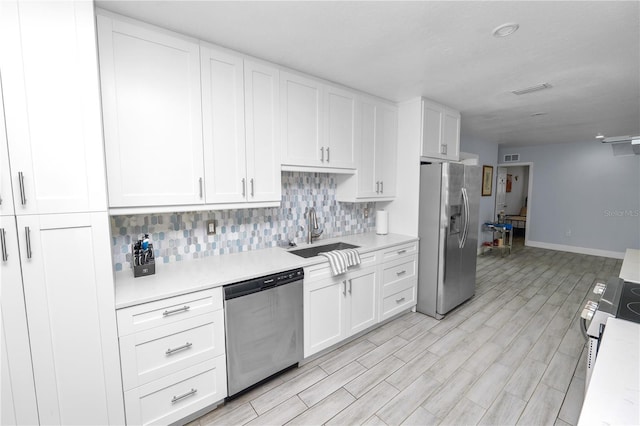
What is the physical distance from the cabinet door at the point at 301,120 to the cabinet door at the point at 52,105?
4.13ft

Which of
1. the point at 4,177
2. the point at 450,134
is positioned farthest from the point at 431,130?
the point at 4,177

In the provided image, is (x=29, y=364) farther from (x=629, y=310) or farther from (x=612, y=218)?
(x=612, y=218)

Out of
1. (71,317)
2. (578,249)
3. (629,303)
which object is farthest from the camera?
(578,249)

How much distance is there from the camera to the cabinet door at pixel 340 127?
2662 mm

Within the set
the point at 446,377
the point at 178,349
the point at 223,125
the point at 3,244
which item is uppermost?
the point at 223,125

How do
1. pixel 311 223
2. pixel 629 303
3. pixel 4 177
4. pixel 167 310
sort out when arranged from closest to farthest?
pixel 4 177, pixel 629 303, pixel 167 310, pixel 311 223

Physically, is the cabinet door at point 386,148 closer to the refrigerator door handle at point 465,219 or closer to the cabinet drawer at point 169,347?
the refrigerator door handle at point 465,219

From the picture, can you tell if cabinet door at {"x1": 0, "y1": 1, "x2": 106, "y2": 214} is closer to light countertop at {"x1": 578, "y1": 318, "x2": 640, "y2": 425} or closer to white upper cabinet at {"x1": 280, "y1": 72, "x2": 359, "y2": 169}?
white upper cabinet at {"x1": 280, "y1": 72, "x2": 359, "y2": 169}

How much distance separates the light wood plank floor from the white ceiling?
245cm

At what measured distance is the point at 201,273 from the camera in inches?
76.6

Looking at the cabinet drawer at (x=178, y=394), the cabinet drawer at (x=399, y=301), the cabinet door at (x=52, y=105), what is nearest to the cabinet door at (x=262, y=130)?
the cabinet door at (x=52, y=105)

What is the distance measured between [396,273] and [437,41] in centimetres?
212

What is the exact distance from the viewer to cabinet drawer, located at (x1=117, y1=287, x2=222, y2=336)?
1.53 m

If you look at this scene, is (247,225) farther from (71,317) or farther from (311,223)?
(71,317)
